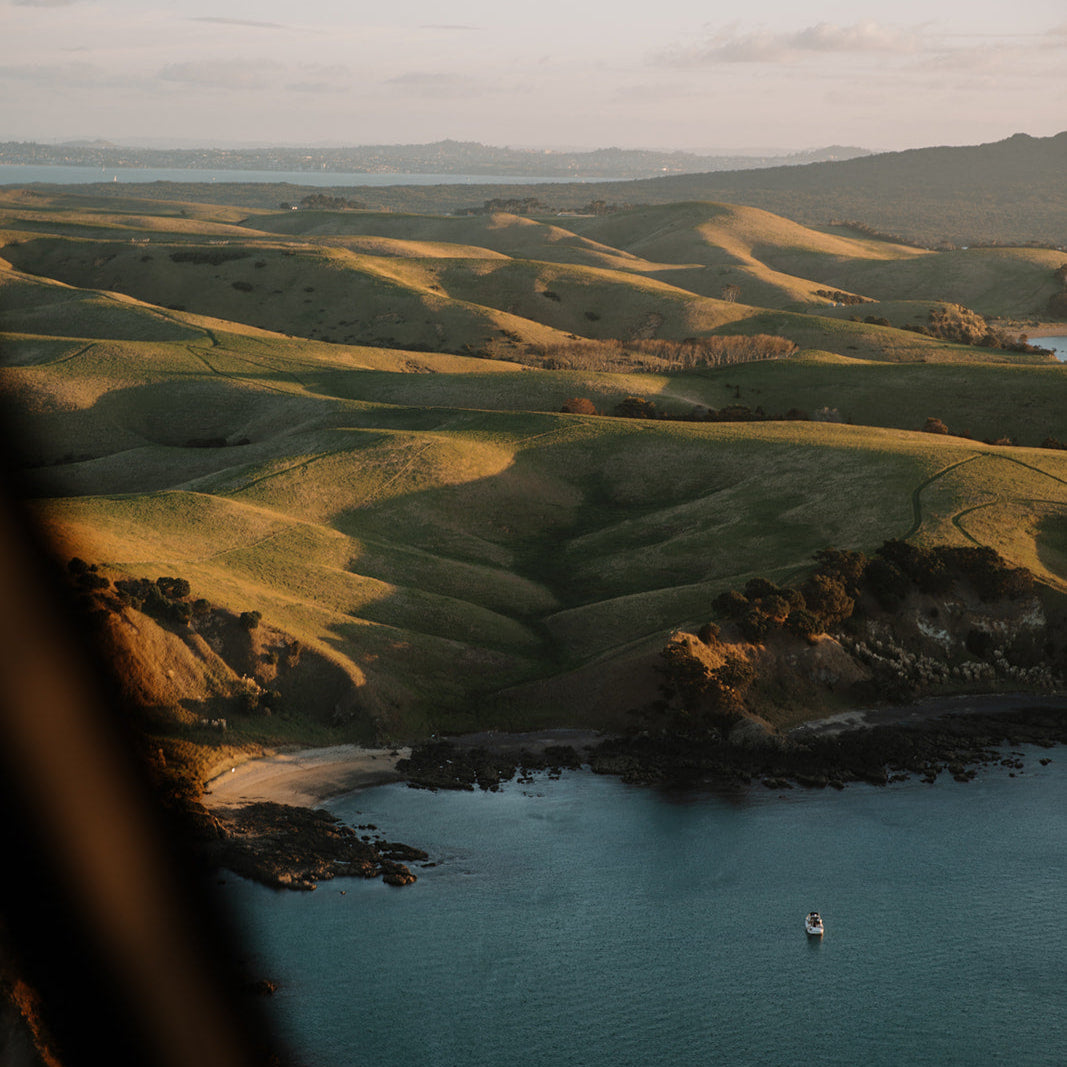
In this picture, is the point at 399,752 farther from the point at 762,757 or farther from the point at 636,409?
the point at 636,409

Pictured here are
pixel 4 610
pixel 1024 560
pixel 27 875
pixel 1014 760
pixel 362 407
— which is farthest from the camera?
pixel 362 407

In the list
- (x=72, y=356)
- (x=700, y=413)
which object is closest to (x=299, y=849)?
(x=700, y=413)

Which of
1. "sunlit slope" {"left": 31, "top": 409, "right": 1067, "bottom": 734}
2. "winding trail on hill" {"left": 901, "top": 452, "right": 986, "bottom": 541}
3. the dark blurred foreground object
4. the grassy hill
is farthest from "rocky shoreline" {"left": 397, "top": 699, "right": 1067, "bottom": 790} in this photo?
"winding trail on hill" {"left": 901, "top": 452, "right": 986, "bottom": 541}

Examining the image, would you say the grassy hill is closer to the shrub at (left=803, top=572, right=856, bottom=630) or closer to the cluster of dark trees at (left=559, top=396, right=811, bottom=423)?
the cluster of dark trees at (left=559, top=396, right=811, bottom=423)

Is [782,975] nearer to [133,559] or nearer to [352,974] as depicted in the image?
[352,974]

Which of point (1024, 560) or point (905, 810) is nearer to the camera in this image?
point (905, 810)

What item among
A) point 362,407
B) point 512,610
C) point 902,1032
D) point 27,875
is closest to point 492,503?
point 512,610
